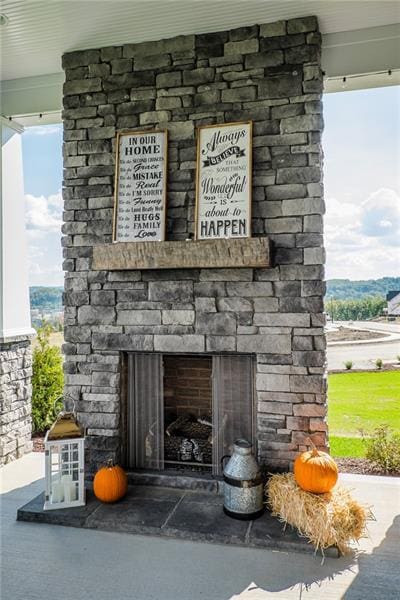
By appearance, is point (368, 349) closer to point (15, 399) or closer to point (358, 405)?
point (358, 405)

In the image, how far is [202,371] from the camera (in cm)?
352

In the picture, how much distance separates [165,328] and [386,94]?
2.68 meters

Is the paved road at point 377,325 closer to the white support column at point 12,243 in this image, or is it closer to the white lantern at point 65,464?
the white lantern at point 65,464

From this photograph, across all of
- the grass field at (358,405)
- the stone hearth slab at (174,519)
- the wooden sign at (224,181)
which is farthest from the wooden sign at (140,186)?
the grass field at (358,405)

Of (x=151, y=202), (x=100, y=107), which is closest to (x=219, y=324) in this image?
(x=151, y=202)

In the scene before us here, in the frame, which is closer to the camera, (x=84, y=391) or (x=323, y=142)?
(x=323, y=142)

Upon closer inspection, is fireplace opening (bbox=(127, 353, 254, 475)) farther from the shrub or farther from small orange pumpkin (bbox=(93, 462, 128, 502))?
the shrub

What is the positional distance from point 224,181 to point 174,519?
7.41 feet

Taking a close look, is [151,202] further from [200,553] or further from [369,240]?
[200,553]

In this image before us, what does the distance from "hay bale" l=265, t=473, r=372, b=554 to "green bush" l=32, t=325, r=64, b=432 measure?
2629mm

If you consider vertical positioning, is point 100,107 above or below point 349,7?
below

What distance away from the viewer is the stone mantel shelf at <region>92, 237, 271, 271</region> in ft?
9.62

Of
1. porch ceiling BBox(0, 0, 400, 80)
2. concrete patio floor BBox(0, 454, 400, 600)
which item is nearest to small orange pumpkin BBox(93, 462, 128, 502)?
concrete patio floor BBox(0, 454, 400, 600)

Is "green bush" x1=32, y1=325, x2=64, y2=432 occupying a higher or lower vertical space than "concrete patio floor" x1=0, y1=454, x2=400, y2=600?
higher
